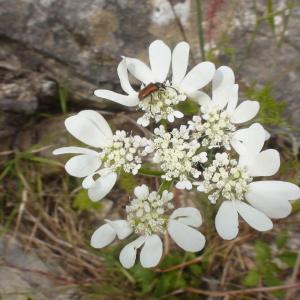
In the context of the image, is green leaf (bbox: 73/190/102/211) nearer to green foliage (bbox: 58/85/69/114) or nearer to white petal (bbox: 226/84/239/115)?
green foliage (bbox: 58/85/69/114)

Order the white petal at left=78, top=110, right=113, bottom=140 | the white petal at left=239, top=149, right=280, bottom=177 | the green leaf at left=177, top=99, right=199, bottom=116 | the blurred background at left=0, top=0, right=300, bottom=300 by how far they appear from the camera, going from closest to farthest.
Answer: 1. the white petal at left=239, top=149, right=280, bottom=177
2. the white petal at left=78, top=110, right=113, bottom=140
3. the green leaf at left=177, top=99, right=199, bottom=116
4. the blurred background at left=0, top=0, right=300, bottom=300

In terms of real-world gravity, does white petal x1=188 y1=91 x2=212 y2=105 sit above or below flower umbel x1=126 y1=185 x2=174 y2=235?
above

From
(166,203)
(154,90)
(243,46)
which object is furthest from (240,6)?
(166,203)

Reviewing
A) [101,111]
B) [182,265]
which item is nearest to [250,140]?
[182,265]

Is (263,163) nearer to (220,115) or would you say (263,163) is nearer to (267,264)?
(220,115)

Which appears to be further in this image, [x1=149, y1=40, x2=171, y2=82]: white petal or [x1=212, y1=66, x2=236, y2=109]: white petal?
[x1=149, y1=40, x2=171, y2=82]: white petal

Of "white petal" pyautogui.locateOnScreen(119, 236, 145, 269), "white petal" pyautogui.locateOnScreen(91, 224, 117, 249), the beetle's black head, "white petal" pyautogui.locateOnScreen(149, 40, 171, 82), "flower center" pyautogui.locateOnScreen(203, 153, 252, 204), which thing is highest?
"white petal" pyautogui.locateOnScreen(149, 40, 171, 82)

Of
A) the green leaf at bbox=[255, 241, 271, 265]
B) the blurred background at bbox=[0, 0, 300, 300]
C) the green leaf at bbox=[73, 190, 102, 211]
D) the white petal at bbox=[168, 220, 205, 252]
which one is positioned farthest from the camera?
the green leaf at bbox=[73, 190, 102, 211]

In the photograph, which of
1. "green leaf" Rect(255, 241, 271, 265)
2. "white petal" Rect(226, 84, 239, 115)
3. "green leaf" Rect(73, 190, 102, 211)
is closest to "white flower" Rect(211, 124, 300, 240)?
"white petal" Rect(226, 84, 239, 115)
